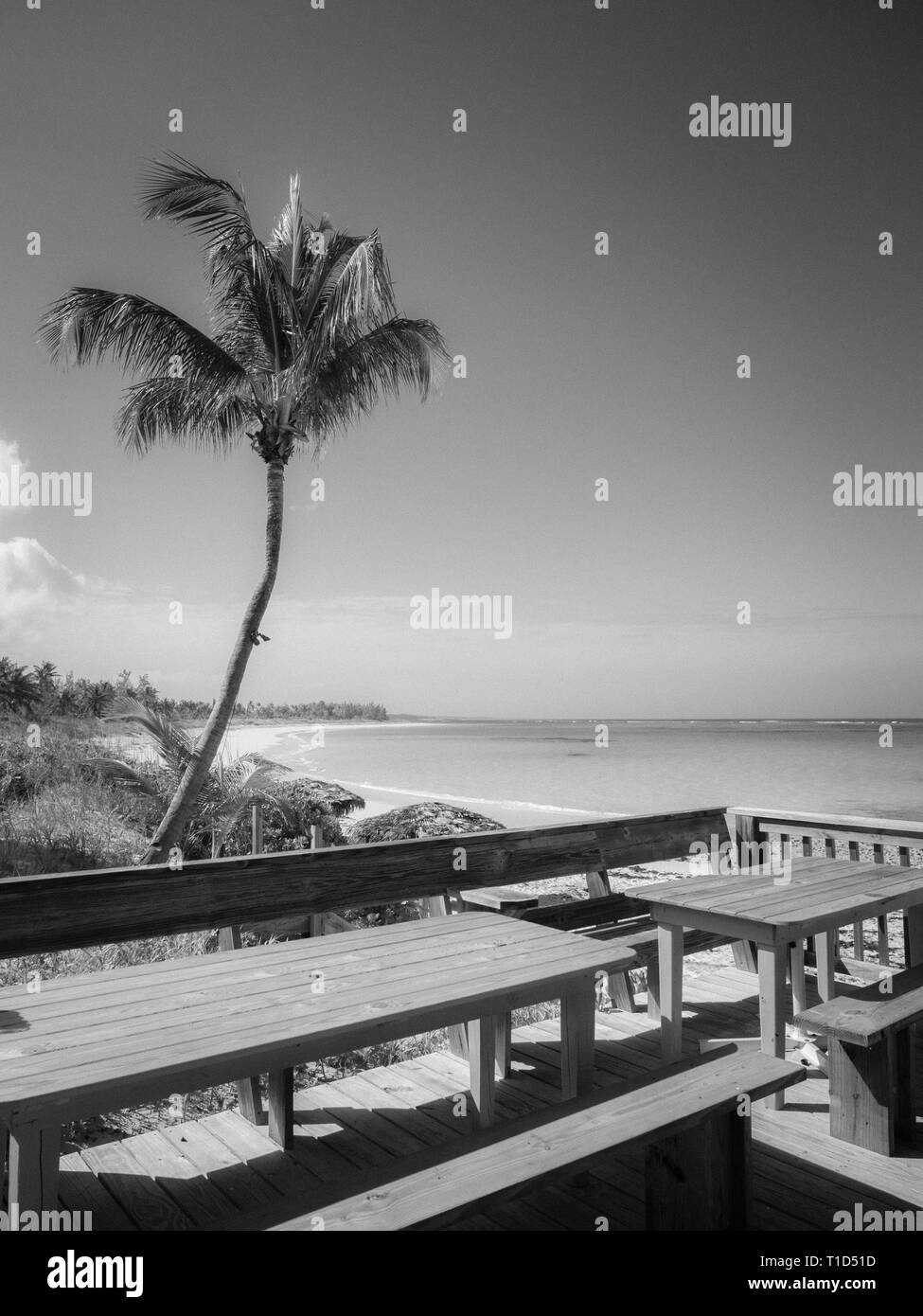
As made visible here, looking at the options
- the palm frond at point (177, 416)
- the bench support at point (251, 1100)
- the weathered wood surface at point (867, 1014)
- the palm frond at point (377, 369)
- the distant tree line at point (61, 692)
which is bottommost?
the bench support at point (251, 1100)

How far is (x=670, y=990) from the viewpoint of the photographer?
3.27 m

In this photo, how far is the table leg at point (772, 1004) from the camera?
121 inches

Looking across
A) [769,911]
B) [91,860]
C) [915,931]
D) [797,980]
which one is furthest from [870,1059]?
[91,860]

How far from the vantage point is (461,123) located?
368 inches

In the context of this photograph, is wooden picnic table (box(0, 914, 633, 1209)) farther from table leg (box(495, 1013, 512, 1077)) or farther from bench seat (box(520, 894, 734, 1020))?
bench seat (box(520, 894, 734, 1020))

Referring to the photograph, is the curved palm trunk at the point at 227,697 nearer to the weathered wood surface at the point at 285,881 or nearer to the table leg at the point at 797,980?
the weathered wood surface at the point at 285,881

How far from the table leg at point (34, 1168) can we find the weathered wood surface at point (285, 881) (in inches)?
39.8

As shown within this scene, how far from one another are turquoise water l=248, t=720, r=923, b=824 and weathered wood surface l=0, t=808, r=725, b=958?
2100cm

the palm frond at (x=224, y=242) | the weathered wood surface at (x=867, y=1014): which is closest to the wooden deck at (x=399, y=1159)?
the weathered wood surface at (x=867, y=1014)

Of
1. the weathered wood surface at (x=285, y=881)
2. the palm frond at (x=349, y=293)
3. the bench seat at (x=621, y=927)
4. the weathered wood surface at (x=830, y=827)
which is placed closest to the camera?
the weathered wood surface at (x=285, y=881)

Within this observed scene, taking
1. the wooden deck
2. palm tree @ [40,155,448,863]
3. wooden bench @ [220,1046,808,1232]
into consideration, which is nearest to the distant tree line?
palm tree @ [40,155,448,863]

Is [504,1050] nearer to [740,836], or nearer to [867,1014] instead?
[867,1014]
